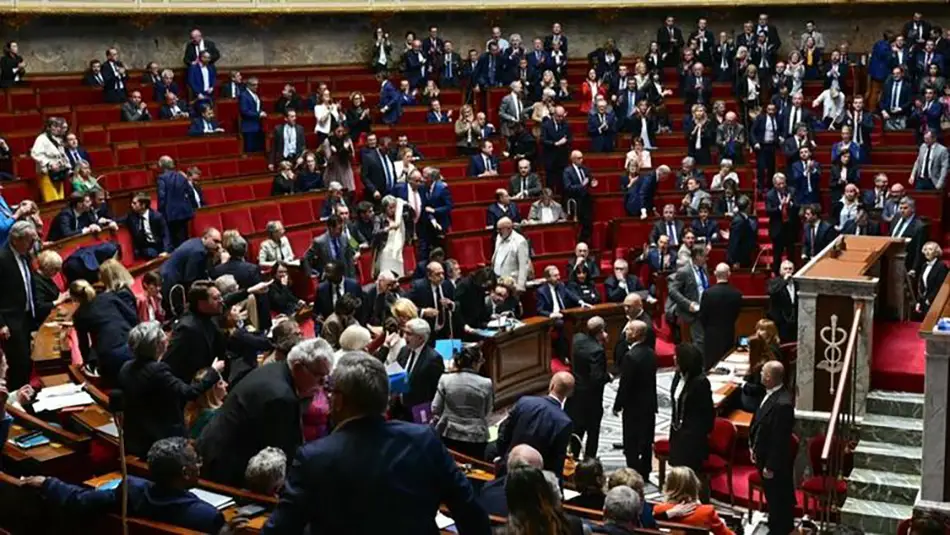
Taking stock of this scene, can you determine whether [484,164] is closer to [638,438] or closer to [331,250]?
[331,250]

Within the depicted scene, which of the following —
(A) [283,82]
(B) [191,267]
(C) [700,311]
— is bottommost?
(C) [700,311]

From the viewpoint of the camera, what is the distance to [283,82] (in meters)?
16.6

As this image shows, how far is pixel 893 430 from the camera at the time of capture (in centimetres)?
748

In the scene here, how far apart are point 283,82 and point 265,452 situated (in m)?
12.2

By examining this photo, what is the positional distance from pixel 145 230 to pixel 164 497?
659cm

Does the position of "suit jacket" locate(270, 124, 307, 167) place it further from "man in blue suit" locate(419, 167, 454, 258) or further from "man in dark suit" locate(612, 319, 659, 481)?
"man in dark suit" locate(612, 319, 659, 481)

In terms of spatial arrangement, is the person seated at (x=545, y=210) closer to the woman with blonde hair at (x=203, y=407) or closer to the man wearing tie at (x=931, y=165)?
the man wearing tie at (x=931, y=165)

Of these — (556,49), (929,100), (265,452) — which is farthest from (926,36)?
(265,452)

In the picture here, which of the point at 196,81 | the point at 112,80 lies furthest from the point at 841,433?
the point at 112,80

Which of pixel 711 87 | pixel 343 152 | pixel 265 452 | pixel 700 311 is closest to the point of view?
pixel 265 452

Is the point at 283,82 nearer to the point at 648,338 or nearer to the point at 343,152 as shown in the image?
the point at 343,152

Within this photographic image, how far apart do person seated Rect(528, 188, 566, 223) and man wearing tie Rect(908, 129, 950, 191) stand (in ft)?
12.6

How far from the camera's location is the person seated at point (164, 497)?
448cm

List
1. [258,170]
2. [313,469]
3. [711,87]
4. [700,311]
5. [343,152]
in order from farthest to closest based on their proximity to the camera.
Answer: [711,87], [258,170], [343,152], [700,311], [313,469]
